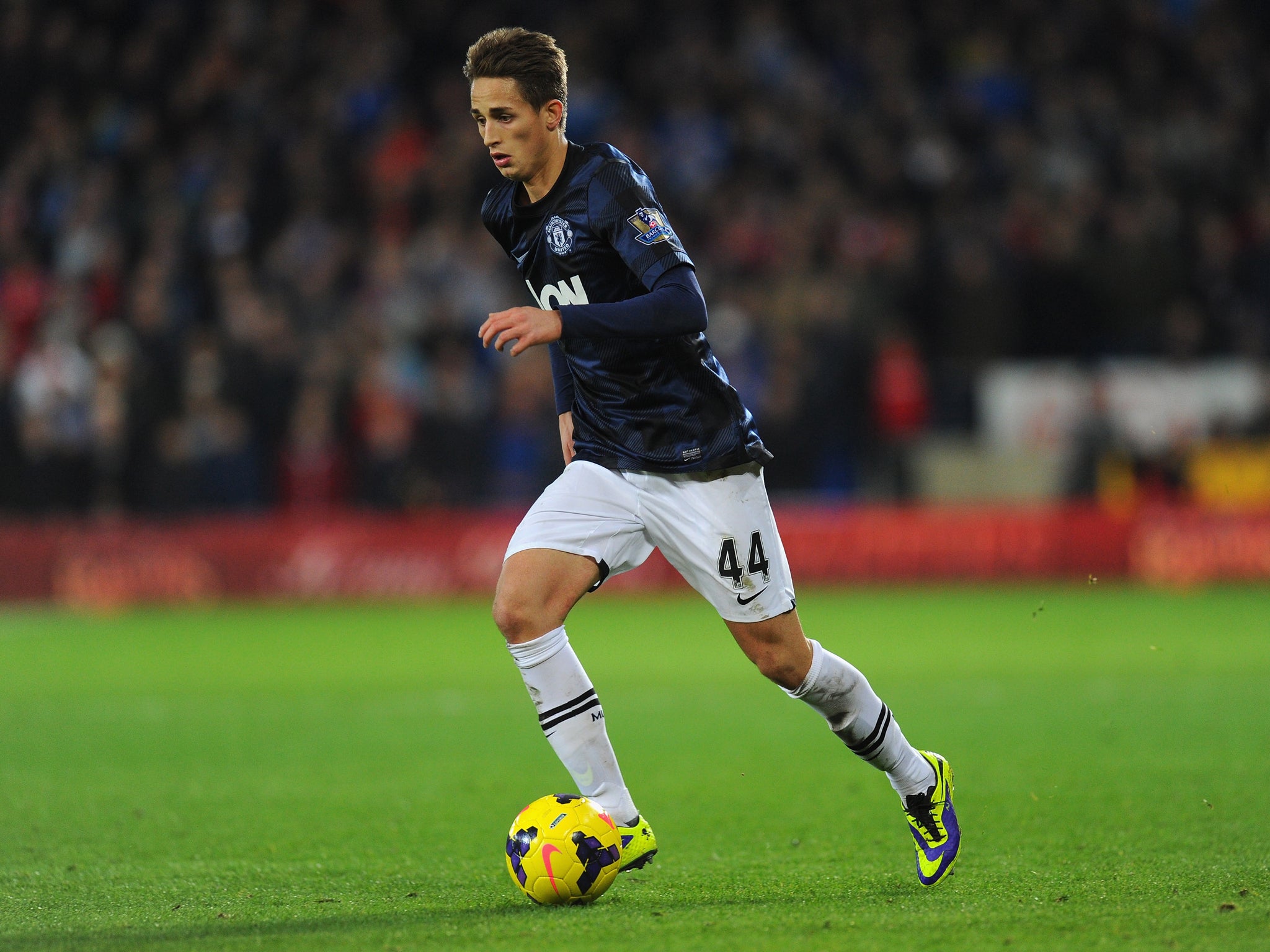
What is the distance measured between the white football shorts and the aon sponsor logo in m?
0.50

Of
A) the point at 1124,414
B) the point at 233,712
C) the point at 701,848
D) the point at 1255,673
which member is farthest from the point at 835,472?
the point at 701,848

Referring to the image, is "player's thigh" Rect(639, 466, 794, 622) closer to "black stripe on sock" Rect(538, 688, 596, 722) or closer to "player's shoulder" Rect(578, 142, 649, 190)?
"black stripe on sock" Rect(538, 688, 596, 722)

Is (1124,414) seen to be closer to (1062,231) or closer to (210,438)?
(1062,231)

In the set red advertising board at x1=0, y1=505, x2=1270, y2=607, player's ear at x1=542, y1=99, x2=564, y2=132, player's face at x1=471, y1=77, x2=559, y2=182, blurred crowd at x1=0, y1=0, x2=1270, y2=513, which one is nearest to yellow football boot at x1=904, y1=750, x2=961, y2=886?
player's face at x1=471, y1=77, x2=559, y2=182

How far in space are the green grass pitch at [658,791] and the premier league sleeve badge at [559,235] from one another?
6.19 feet

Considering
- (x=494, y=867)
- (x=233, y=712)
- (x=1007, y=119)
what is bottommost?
(x=233, y=712)

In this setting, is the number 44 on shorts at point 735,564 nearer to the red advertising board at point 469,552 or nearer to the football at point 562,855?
the football at point 562,855

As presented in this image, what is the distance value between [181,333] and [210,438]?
1140mm

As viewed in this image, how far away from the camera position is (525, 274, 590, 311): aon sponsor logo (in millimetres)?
4789

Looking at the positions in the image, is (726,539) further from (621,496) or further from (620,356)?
(620,356)

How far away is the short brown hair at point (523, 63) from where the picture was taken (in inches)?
183

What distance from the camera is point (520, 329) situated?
4156 millimetres

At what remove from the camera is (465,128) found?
57.2ft

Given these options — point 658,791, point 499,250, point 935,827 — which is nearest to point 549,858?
point 935,827
